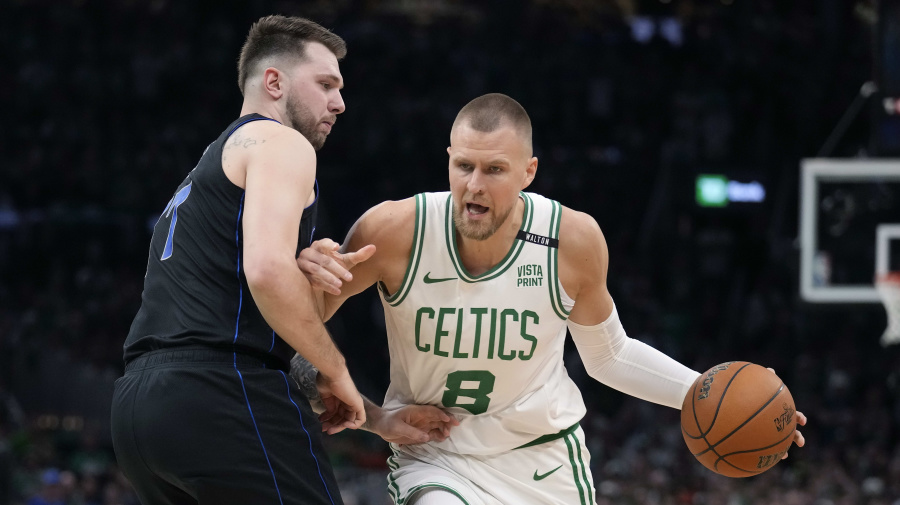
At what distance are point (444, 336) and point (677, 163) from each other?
11275mm

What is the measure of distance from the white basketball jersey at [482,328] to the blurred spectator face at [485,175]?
0.53 ft

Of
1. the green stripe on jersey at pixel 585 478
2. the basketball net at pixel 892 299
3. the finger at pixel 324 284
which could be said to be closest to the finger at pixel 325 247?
the finger at pixel 324 284

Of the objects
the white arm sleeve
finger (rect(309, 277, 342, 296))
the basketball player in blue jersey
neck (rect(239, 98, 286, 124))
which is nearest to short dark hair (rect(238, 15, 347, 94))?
neck (rect(239, 98, 286, 124))

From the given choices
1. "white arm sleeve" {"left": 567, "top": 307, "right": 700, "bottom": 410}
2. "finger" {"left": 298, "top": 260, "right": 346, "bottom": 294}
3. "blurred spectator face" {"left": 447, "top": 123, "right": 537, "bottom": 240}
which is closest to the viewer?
"finger" {"left": 298, "top": 260, "right": 346, "bottom": 294}

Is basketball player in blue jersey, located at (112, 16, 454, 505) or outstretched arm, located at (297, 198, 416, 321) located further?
outstretched arm, located at (297, 198, 416, 321)

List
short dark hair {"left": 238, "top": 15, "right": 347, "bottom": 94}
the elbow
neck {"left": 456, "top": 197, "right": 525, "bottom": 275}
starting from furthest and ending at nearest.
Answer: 1. neck {"left": 456, "top": 197, "right": 525, "bottom": 275}
2. short dark hair {"left": 238, "top": 15, "right": 347, "bottom": 94}
3. the elbow

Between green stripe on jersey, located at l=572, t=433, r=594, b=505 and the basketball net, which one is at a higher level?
green stripe on jersey, located at l=572, t=433, r=594, b=505

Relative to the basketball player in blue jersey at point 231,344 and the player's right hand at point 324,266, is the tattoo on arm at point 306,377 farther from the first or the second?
the player's right hand at point 324,266

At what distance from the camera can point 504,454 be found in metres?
3.85

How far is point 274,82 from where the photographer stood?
3.40 m

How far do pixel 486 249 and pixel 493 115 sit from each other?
1.68 feet

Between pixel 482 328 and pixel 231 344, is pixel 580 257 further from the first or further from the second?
pixel 231 344

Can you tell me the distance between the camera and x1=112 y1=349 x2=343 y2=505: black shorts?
2959 millimetres

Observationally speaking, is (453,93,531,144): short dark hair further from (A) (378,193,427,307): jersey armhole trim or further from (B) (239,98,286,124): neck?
(B) (239,98,286,124): neck
